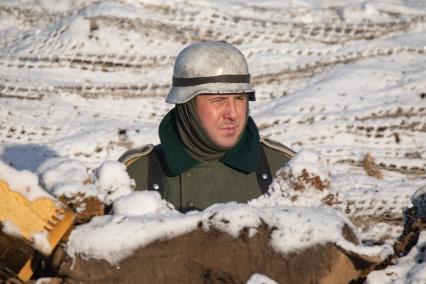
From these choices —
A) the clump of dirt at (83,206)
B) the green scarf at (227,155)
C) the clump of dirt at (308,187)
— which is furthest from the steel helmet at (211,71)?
the clump of dirt at (83,206)

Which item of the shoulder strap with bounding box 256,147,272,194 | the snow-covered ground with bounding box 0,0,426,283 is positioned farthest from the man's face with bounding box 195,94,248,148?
the snow-covered ground with bounding box 0,0,426,283

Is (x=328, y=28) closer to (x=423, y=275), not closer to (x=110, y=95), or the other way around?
(x=110, y=95)

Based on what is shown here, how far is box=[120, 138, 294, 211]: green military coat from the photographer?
4617 mm

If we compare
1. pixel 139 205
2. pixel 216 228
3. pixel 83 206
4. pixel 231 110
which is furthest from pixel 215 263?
pixel 231 110

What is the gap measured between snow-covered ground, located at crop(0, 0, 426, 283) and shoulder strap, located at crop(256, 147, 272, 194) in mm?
3173

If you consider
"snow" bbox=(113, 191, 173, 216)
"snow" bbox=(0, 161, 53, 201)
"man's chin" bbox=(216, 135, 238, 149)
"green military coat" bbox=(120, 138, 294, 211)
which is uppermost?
"snow" bbox=(0, 161, 53, 201)

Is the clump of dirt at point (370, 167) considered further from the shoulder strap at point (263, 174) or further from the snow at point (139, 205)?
the snow at point (139, 205)

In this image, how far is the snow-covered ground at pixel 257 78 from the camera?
875 cm

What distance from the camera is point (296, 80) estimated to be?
33.8ft

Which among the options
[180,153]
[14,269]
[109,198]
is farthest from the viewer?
[180,153]

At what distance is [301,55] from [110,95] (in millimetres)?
2397

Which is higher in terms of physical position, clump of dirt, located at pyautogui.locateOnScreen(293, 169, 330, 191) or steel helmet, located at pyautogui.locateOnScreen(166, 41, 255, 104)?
steel helmet, located at pyautogui.locateOnScreen(166, 41, 255, 104)

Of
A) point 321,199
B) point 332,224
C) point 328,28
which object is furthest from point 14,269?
point 328,28

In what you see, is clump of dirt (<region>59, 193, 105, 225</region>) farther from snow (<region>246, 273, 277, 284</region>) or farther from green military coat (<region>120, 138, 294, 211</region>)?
green military coat (<region>120, 138, 294, 211</region>)
